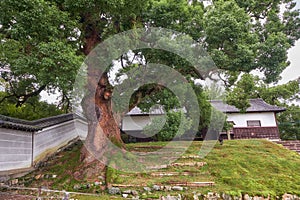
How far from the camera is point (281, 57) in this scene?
665 cm

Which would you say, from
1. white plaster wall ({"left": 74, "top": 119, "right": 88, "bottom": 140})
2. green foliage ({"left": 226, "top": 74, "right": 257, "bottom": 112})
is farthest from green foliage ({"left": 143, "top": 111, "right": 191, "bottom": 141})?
white plaster wall ({"left": 74, "top": 119, "right": 88, "bottom": 140})

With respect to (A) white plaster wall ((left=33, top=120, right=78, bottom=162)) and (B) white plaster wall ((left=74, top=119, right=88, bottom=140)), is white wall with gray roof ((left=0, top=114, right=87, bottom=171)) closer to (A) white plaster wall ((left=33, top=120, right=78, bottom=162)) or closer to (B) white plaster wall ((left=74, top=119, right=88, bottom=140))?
(A) white plaster wall ((left=33, top=120, right=78, bottom=162))

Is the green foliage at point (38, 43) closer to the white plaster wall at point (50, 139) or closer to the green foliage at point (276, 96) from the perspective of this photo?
the white plaster wall at point (50, 139)

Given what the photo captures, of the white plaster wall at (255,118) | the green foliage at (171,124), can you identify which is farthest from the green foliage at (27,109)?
the white plaster wall at (255,118)

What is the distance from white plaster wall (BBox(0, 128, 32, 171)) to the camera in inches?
223

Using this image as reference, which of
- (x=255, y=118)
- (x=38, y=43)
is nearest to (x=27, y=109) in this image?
(x=38, y=43)

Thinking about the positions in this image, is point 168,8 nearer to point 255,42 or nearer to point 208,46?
point 208,46

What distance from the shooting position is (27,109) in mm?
8805

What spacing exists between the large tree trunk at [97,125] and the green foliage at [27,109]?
3230mm

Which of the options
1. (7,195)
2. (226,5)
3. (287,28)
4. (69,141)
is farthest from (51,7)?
(287,28)

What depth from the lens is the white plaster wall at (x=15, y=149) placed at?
5.66 m

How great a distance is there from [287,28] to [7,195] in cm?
1061

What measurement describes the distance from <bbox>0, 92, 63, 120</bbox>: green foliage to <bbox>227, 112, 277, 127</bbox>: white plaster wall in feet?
40.6

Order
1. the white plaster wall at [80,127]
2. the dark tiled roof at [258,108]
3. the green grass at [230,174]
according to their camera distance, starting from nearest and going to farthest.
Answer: the green grass at [230,174]
the white plaster wall at [80,127]
the dark tiled roof at [258,108]
